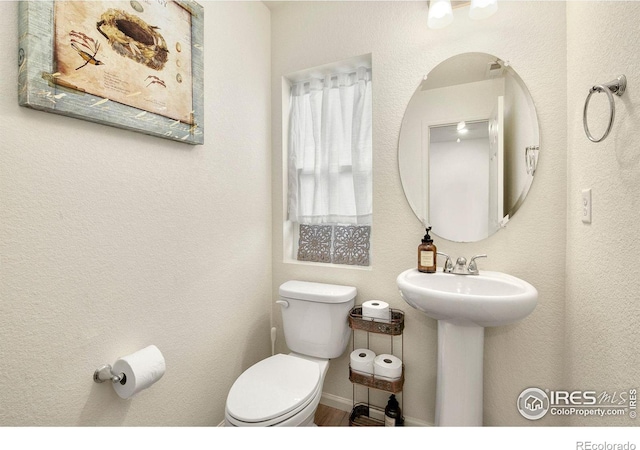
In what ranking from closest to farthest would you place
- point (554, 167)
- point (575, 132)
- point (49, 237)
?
point (49, 237), point (575, 132), point (554, 167)

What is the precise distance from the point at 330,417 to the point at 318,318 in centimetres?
61

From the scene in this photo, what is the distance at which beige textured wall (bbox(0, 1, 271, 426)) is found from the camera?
0.85m

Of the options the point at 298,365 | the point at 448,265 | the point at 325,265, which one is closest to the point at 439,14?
the point at 448,265

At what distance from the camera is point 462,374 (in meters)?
1.25

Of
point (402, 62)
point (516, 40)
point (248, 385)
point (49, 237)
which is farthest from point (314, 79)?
point (248, 385)

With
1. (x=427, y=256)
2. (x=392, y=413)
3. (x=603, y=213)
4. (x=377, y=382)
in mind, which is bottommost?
(x=392, y=413)

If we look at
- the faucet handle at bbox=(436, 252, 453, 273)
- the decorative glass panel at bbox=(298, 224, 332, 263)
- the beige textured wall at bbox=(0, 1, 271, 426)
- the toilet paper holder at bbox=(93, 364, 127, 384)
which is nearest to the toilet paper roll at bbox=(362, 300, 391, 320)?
the faucet handle at bbox=(436, 252, 453, 273)

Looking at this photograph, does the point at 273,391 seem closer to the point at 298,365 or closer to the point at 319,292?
the point at 298,365

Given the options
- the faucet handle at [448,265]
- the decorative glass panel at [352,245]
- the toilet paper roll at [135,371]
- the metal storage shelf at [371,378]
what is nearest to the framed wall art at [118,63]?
the toilet paper roll at [135,371]

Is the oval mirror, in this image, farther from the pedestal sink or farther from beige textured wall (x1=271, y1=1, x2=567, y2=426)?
the pedestal sink

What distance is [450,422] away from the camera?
1265 mm

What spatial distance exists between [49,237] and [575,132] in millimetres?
1938

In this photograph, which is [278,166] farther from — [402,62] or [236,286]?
[402,62]
